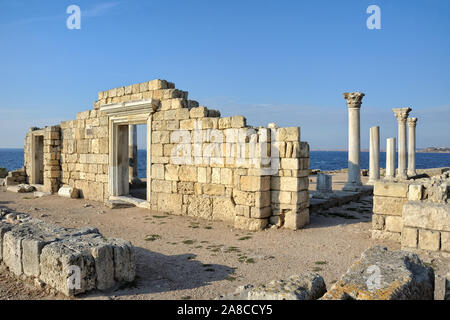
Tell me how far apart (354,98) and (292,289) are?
11.0 metres

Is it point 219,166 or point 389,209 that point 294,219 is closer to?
point 389,209

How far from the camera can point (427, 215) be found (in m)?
5.57

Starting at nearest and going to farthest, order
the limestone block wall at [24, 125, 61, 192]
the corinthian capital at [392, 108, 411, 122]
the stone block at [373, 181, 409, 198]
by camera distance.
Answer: the stone block at [373, 181, 409, 198], the limestone block wall at [24, 125, 61, 192], the corinthian capital at [392, 108, 411, 122]

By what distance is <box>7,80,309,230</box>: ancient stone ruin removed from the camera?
7.64 meters

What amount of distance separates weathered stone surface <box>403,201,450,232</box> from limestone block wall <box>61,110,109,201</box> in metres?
9.38

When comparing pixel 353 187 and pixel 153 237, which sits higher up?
pixel 353 187

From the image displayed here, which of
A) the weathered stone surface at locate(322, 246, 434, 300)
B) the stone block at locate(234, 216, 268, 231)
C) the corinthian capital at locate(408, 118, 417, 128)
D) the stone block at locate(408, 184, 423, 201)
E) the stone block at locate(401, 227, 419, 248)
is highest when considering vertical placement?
the corinthian capital at locate(408, 118, 417, 128)

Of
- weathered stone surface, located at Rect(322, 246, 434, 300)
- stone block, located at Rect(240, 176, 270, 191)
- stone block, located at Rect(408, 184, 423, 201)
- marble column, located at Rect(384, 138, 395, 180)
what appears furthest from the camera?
marble column, located at Rect(384, 138, 395, 180)

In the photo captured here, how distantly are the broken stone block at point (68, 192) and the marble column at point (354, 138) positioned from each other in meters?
10.2

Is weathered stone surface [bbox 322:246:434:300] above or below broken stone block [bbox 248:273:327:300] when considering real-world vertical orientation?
above

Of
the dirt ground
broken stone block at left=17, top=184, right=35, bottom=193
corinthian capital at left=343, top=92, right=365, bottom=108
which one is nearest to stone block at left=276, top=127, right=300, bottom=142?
the dirt ground

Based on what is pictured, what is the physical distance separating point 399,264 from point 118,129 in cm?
999

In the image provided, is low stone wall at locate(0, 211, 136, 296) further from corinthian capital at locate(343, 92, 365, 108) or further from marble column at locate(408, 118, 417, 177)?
marble column at locate(408, 118, 417, 177)

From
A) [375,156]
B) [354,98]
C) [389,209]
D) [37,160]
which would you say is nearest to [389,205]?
[389,209]
